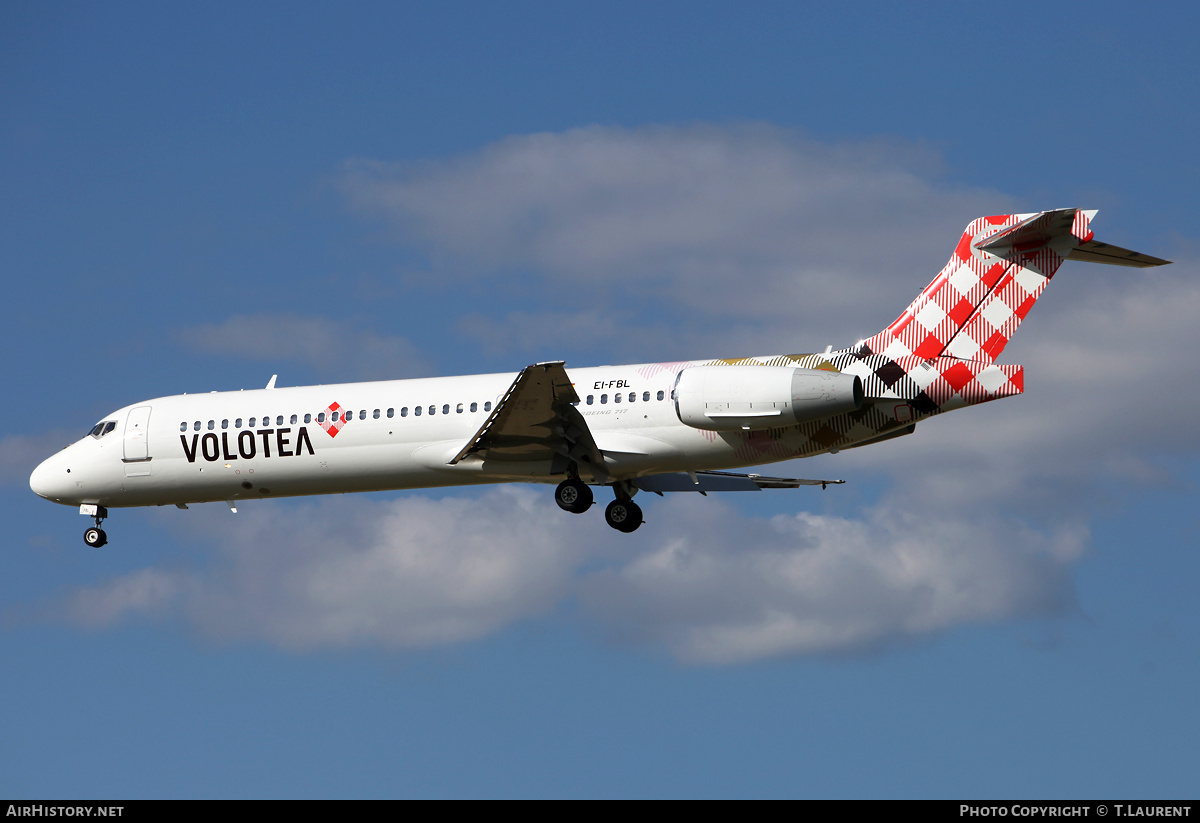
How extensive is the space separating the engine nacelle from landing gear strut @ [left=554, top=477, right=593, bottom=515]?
2936 millimetres

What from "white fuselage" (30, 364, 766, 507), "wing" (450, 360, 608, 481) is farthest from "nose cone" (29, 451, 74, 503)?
"wing" (450, 360, 608, 481)

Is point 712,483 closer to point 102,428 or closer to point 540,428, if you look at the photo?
point 540,428

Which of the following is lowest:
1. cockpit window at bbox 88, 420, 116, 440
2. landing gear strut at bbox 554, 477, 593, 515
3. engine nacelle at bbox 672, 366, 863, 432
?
landing gear strut at bbox 554, 477, 593, 515

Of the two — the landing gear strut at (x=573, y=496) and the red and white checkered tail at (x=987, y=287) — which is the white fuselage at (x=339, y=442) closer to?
the landing gear strut at (x=573, y=496)

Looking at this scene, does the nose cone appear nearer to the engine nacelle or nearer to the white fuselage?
the white fuselage

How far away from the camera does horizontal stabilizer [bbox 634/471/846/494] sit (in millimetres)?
34469

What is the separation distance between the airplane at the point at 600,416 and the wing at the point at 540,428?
4 centimetres

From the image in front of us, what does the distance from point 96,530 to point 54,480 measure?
5.10 ft

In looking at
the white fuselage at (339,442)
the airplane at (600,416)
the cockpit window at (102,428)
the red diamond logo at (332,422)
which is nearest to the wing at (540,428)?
the airplane at (600,416)

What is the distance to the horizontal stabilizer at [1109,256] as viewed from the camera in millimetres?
27281

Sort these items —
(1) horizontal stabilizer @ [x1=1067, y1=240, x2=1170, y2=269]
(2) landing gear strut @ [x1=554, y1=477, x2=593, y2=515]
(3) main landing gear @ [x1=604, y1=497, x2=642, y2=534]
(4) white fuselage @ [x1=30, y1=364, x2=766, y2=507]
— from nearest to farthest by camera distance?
(1) horizontal stabilizer @ [x1=1067, y1=240, x2=1170, y2=269], (4) white fuselage @ [x1=30, y1=364, x2=766, y2=507], (2) landing gear strut @ [x1=554, y1=477, x2=593, y2=515], (3) main landing gear @ [x1=604, y1=497, x2=642, y2=534]

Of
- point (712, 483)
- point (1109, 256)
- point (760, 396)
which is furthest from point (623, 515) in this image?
point (1109, 256)
